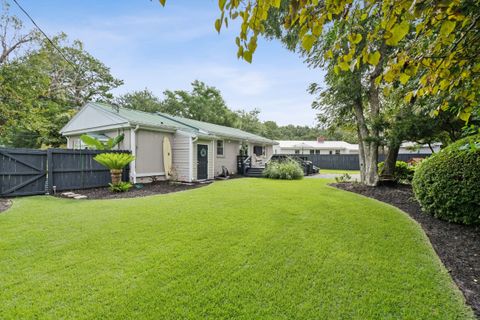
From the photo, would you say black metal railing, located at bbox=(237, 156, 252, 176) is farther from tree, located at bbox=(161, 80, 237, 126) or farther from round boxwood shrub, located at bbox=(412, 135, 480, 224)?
tree, located at bbox=(161, 80, 237, 126)

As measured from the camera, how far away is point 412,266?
A: 10.1 ft

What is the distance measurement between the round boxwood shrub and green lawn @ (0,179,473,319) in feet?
2.60

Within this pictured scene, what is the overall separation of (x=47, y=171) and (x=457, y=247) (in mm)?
11634

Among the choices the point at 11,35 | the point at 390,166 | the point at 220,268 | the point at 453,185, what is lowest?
the point at 220,268

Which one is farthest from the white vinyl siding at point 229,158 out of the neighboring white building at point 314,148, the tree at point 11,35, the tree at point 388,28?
the neighboring white building at point 314,148

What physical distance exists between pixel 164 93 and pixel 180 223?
2797 cm

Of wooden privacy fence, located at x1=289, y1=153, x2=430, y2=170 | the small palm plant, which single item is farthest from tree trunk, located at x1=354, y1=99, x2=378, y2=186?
wooden privacy fence, located at x1=289, y1=153, x2=430, y2=170

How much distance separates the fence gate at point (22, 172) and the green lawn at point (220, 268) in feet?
11.2

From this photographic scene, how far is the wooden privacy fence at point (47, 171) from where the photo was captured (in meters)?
7.55

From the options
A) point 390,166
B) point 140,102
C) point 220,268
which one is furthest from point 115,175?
point 140,102

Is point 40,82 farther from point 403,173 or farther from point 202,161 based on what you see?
point 403,173

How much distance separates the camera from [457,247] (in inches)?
151

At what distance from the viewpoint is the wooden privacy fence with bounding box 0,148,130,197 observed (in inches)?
297

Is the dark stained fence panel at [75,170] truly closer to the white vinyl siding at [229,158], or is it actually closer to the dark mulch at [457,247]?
the white vinyl siding at [229,158]
